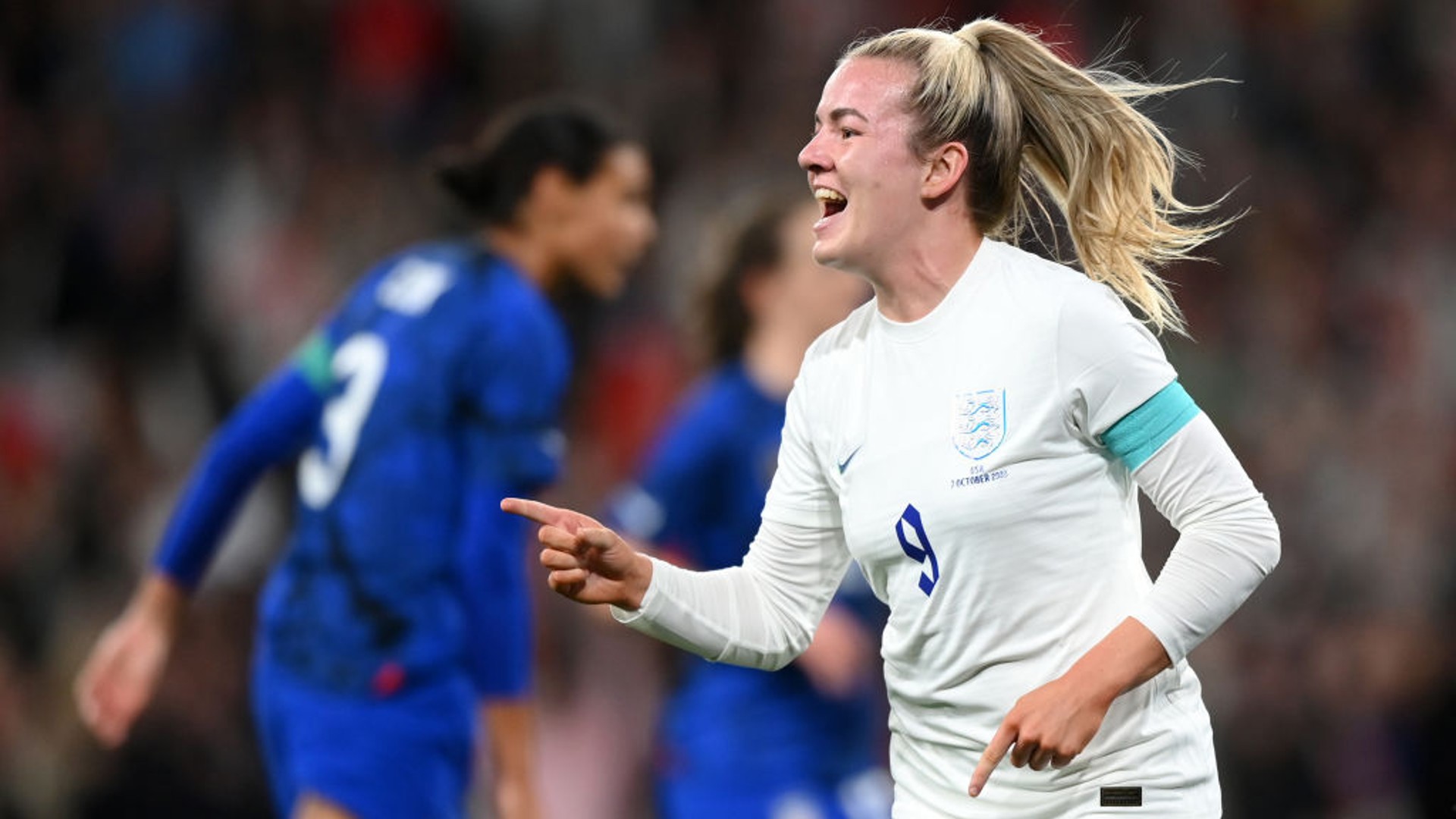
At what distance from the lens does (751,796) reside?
17.4 feet

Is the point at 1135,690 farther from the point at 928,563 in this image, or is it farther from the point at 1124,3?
the point at 1124,3

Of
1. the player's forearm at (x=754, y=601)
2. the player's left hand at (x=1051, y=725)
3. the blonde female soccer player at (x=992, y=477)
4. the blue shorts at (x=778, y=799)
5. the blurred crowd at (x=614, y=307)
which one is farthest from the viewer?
the blurred crowd at (x=614, y=307)

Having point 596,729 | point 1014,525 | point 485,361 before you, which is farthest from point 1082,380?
point 596,729

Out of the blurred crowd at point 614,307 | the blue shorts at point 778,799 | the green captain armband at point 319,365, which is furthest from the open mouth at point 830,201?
the blurred crowd at point 614,307

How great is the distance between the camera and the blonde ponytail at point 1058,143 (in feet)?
10.6

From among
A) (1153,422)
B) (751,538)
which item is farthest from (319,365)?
(1153,422)

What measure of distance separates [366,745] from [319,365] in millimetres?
964

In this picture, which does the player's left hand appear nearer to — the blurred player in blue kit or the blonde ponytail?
Answer: the blonde ponytail

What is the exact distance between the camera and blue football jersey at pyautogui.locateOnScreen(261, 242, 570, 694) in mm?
4750

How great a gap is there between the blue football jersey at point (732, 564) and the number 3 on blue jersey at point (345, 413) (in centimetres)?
107

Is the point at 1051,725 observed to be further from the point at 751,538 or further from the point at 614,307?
the point at 614,307

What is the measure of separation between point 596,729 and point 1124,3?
16.9ft

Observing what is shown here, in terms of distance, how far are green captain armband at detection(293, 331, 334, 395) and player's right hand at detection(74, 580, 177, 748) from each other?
656 mm

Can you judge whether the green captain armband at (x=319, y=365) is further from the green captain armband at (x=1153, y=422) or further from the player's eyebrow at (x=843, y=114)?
the green captain armband at (x=1153, y=422)
